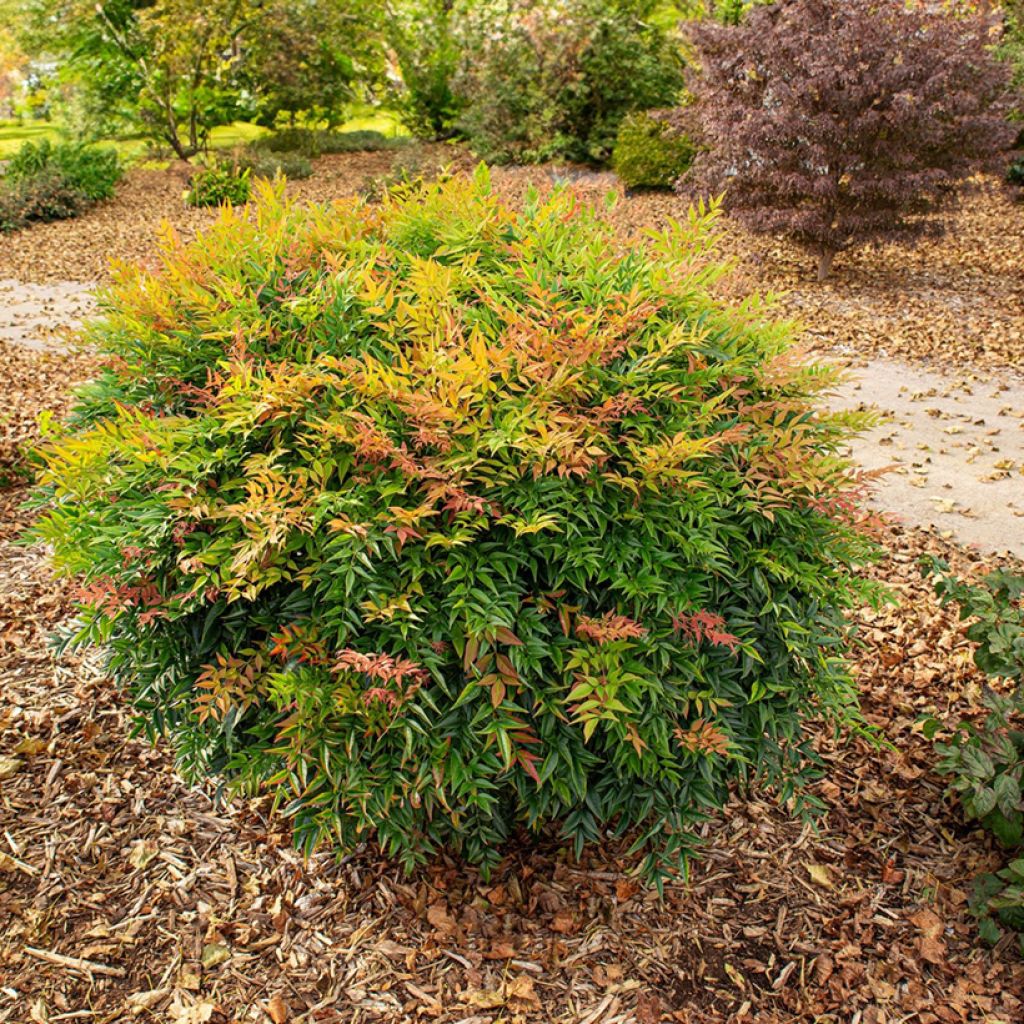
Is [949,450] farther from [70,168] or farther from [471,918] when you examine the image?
[70,168]

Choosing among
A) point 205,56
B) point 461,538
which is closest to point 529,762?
point 461,538

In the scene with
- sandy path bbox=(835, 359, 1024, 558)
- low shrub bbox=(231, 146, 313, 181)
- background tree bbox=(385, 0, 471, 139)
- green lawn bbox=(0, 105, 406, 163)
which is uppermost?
background tree bbox=(385, 0, 471, 139)

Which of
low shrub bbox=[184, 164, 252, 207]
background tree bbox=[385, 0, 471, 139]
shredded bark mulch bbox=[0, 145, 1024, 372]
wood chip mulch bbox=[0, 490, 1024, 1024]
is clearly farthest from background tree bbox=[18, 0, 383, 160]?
wood chip mulch bbox=[0, 490, 1024, 1024]

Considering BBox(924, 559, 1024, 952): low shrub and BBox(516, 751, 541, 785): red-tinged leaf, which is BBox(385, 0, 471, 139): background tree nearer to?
BBox(924, 559, 1024, 952): low shrub

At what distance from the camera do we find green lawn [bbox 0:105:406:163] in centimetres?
1916

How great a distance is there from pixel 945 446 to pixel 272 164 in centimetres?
1301

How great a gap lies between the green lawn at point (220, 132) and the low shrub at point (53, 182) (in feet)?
7.94

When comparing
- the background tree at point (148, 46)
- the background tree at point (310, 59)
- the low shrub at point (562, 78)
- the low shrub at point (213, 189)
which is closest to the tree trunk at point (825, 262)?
the low shrub at point (562, 78)

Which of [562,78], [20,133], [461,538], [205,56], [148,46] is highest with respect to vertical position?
[148,46]

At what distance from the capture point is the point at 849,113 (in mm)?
8430

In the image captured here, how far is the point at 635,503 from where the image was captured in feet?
7.05

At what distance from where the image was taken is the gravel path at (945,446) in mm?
4836

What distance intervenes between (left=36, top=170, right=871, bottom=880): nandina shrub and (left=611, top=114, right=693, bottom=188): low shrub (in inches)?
462

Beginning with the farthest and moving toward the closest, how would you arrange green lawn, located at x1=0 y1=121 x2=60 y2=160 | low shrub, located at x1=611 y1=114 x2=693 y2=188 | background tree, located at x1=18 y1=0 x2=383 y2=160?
1. green lawn, located at x1=0 y1=121 x2=60 y2=160
2. background tree, located at x1=18 y1=0 x2=383 y2=160
3. low shrub, located at x1=611 y1=114 x2=693 y2=188
